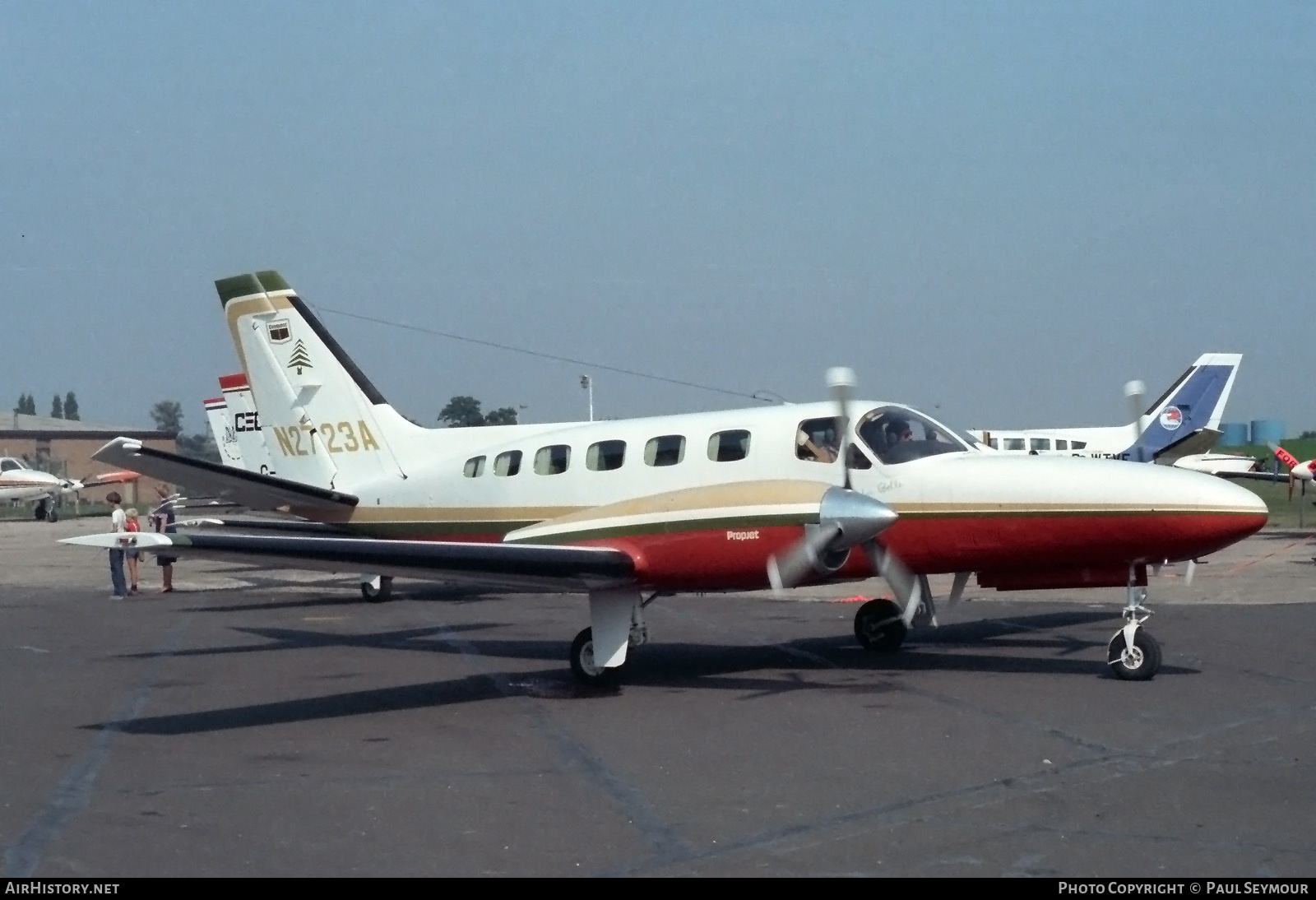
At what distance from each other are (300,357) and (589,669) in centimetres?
869

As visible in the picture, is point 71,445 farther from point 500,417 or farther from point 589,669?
point 589,669

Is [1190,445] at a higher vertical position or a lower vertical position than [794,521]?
lower

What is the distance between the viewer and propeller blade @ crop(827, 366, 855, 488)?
468 inches

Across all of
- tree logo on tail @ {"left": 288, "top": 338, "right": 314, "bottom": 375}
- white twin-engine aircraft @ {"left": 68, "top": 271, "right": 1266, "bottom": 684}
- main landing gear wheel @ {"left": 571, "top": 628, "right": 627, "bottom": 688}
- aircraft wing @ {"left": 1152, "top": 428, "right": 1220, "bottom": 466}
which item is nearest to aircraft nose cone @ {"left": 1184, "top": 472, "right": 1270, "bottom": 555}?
white twin-engine aircraft @ {"left": 68, "top": 271, "right": 1266, "bottom": 684}

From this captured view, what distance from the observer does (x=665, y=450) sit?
1330 centimetres

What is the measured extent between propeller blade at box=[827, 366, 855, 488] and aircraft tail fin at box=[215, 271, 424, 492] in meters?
7.38

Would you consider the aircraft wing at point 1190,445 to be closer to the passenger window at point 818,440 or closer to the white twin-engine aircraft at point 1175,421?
the white twin-engine aircraft at point 1175,421

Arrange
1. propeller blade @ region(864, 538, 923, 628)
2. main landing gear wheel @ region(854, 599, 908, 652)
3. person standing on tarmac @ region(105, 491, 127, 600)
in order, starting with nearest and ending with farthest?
propeller blade @ region(864, 538, 923, 628)
main landing gear wheel @ region(854, 599, 908, 652)
person standing on tarmac @ region(105, 491, 127, 600)

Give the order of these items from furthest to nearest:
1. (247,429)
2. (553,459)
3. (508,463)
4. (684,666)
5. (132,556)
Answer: (247,429), (132,556), (508,463), (553,459), (684,666)

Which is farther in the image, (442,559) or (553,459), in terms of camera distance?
(553,459)

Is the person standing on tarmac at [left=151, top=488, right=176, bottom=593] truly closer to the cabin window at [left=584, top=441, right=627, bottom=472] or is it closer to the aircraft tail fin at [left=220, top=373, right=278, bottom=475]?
the aircraft tail fin at [left=220, top=373, right=278, bottom=475]

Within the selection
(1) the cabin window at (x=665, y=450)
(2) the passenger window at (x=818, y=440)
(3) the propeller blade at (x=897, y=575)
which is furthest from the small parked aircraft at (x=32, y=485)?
(3) the propeller blade at (x=897, y=575)

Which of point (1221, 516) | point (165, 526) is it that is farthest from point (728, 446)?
point (165, 526)

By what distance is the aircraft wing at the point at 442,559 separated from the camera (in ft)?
35.7
